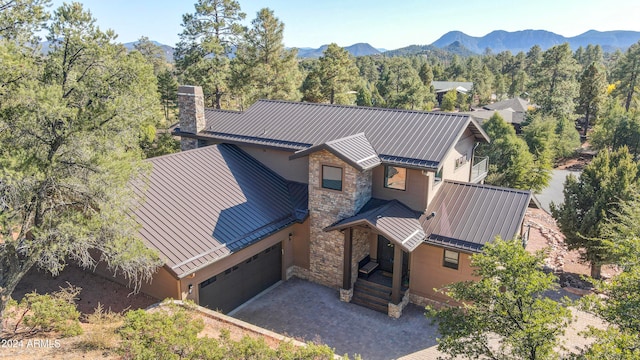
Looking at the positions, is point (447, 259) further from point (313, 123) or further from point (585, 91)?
point (585, 91)

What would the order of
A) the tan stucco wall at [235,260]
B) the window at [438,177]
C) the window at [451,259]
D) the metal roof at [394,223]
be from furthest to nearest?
Result: the window at [438,177]
the window at [451,259]
the metal roof at [394,223]
the tan stucco wall at [235,260]

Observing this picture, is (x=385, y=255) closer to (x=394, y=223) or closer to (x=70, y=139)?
(x=394, y=223)

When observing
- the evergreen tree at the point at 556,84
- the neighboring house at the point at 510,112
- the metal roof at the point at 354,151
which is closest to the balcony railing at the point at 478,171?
the metal roof at the point at 354,151

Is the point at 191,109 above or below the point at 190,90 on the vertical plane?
below

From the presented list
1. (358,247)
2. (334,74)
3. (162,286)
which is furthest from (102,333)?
(334,74)

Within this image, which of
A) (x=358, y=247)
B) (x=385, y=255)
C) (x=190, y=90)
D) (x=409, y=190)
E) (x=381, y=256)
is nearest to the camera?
(x=409, y=190)

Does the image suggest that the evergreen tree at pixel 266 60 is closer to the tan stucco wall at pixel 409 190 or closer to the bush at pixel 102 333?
the tan stucco wall at pixel 409 190

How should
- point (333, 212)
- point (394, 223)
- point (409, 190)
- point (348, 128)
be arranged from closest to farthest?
point (394, 223)
point (409, 190)
point (333, 212)
point (348, 128)

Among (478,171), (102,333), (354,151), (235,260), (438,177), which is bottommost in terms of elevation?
(102,333)
